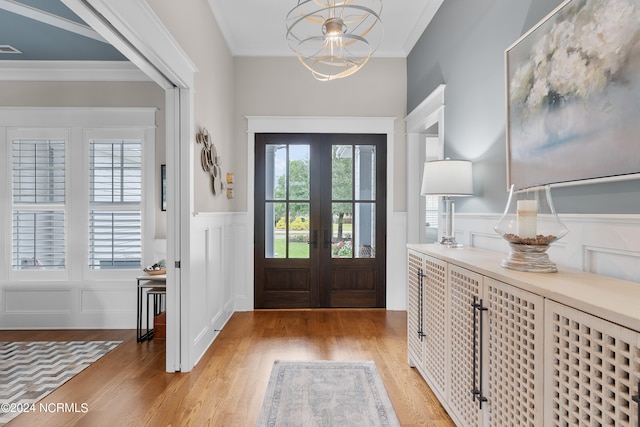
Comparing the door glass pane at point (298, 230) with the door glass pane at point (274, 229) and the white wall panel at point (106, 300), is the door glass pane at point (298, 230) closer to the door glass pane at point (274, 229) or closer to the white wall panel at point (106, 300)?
the door glass pane at point (274, 229)

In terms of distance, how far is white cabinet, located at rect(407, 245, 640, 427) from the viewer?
0.93 meters

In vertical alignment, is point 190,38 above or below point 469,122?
above

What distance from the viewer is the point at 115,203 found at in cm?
368

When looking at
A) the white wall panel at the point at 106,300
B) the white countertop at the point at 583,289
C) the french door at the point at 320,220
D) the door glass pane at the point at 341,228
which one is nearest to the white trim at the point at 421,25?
the french door at the point at 320,220

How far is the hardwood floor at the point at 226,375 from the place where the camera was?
→ 6.89 feet

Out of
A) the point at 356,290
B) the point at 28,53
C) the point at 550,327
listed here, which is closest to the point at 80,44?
the point at 28,53

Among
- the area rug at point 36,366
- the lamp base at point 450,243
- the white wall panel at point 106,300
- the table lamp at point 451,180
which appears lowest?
the area rug at point 36,366

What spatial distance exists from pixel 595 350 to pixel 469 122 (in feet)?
6.88

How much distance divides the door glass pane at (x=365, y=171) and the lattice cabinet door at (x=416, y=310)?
175 centimetres

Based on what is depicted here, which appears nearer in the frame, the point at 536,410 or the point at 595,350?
the point at 595,350

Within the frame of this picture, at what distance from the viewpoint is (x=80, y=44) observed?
3287 mm

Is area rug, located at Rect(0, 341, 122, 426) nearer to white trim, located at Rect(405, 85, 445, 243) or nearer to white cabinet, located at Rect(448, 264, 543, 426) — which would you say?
white cabinet, located at Rect(448, 264, 543, 426)

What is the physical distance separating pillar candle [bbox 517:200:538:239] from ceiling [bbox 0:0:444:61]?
252 cm

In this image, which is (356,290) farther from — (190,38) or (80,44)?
(80,44)
